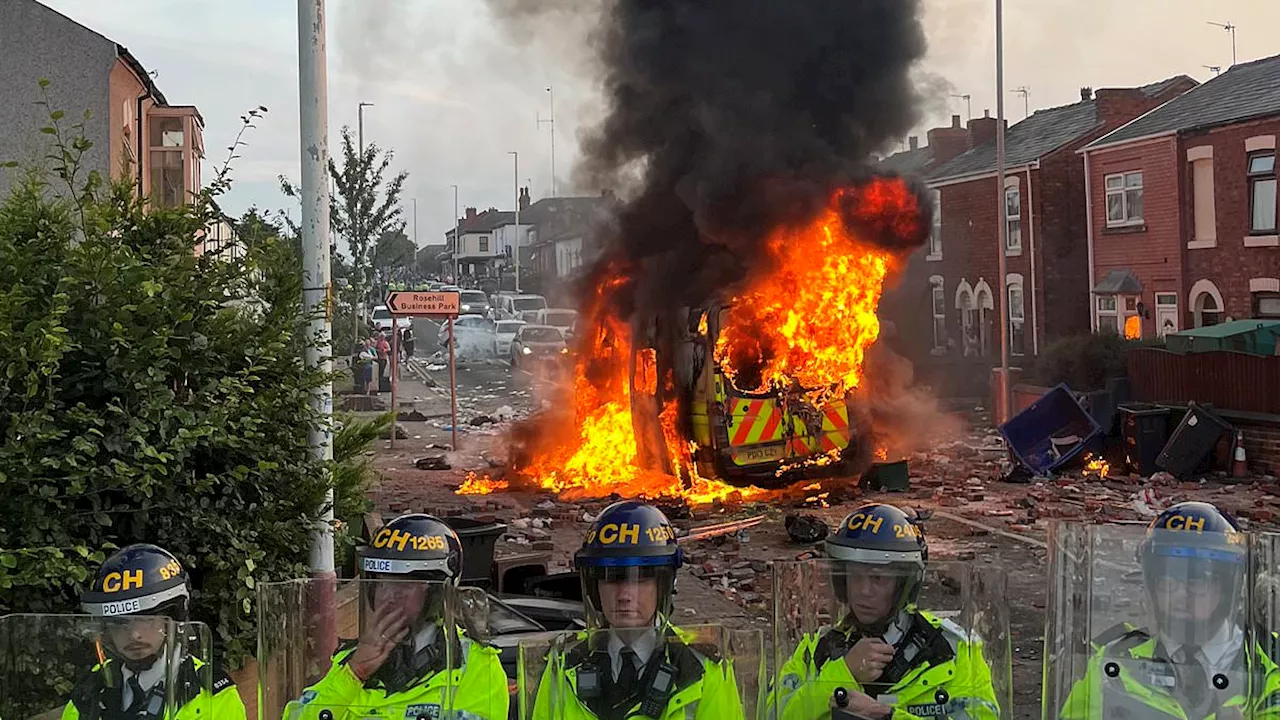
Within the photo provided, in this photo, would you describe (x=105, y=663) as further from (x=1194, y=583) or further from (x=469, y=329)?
(x=469, y=329)

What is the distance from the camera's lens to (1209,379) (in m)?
16.9

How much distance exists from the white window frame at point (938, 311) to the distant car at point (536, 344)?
10074 millimetres

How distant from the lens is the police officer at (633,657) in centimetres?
340

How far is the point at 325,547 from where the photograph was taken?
19.7ft

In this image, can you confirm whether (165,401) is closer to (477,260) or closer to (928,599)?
(928,599)

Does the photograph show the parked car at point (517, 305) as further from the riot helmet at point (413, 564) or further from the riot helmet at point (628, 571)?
the riot helmet at point (628, 571)

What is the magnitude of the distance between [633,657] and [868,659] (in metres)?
0.70

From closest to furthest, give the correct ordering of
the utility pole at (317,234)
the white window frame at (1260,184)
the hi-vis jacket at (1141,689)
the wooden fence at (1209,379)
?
the hi-vis jacket at (1141,689) → the utility pole at (317,234) → the wooden fence at (1209,379) → the white window frame at (1260,184)

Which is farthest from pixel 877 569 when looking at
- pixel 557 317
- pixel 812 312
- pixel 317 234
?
pixel 557 317

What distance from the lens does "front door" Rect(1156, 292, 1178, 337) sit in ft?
84.9

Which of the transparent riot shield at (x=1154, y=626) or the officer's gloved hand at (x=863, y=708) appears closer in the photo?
the transparent riot shield at (x=1154, y=626)

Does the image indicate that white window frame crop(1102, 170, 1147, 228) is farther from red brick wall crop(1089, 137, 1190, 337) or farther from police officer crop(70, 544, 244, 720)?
police officer crop(70, 544, 244, 720)

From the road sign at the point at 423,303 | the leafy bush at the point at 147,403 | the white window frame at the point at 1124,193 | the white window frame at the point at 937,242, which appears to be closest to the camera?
the leafy bush at the point at 147,403

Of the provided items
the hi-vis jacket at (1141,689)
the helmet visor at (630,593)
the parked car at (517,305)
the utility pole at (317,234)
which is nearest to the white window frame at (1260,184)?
the utility pole at (317,234)
